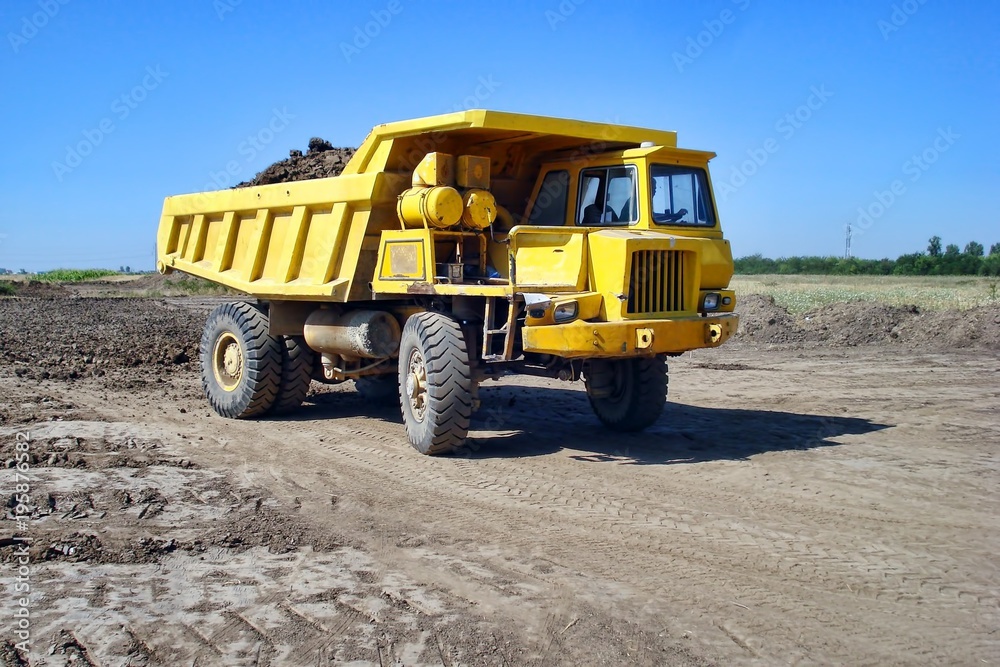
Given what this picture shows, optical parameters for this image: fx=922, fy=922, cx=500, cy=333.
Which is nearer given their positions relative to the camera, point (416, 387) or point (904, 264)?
point (416, 387)

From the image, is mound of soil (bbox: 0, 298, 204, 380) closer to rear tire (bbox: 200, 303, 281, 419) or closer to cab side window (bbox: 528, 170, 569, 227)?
rear tire (bbox: 200, 303, 281, 419)

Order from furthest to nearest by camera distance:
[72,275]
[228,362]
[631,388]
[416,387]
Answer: [72,275], [228,362], [631,388], [416,387]

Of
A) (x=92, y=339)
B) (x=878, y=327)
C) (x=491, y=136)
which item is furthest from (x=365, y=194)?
(x=878, y=327)

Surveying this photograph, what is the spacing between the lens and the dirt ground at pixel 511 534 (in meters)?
4.25

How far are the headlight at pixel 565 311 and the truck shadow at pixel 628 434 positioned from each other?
135 centimetres

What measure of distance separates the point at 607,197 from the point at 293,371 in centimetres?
414

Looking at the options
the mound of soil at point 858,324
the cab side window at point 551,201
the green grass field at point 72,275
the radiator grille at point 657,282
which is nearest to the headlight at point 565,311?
the radiator grille at point 657,282

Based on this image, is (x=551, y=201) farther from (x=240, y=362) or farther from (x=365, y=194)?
(x=240, y=362)

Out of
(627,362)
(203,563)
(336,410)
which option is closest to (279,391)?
(336,410)

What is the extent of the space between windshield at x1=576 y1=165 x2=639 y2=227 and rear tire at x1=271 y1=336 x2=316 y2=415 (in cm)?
364

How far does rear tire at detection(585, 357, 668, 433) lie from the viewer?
9.09m

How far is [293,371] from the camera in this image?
10352 millimetres

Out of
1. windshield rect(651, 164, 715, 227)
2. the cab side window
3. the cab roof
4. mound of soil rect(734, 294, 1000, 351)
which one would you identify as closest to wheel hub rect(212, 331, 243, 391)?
the cab roof

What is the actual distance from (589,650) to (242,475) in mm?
4081
